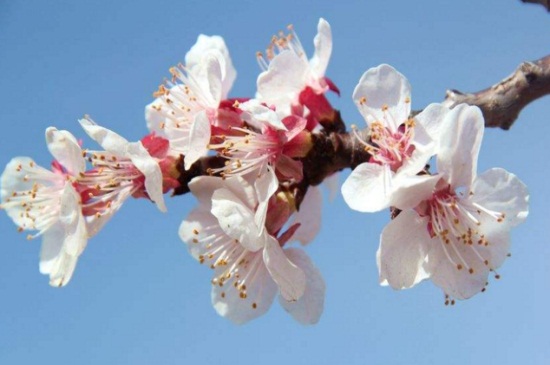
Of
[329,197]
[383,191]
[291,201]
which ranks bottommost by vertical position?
[329,197]

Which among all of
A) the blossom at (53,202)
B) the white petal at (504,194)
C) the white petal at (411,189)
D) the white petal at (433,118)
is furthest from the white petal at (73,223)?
the white petal at (504,194)

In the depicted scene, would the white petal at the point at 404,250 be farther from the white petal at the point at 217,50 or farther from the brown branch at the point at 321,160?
the white petal at the point at 217,50

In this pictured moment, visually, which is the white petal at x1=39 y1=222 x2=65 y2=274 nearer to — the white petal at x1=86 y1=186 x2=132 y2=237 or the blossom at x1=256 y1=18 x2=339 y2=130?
the white petal at x1=86 y1=186 x2=132 y2=237

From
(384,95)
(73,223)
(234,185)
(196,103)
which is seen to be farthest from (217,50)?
(73,223)

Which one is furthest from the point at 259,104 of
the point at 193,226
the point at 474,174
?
the point at 474,174

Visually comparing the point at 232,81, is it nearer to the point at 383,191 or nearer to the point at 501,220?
the point at 383,191

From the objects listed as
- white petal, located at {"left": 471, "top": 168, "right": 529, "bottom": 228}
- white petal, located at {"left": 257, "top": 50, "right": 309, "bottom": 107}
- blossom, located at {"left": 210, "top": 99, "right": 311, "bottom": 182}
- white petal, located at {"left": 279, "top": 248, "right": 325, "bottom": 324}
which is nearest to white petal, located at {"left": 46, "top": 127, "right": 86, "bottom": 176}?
blossom, located at {"left": 210, "top": 99, "right": 311, "bottom": 182}

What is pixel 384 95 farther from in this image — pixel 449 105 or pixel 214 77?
pixel 214 77
